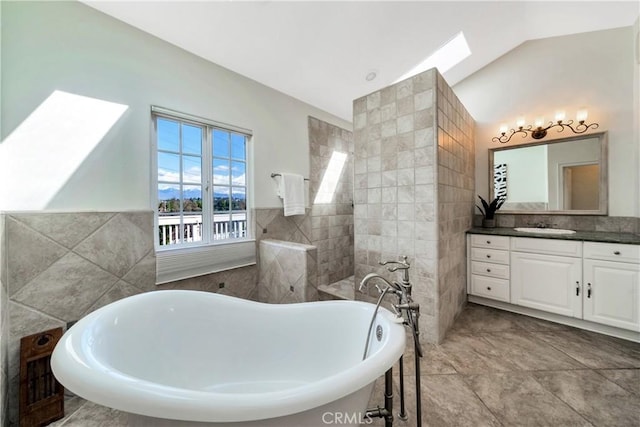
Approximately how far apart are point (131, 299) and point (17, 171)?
1104mm

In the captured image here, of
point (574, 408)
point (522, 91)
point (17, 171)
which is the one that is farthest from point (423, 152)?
point (17, 171)

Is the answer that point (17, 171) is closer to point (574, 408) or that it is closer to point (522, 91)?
point (574, 408)

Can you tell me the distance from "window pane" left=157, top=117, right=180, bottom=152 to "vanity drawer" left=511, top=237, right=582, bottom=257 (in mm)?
3503

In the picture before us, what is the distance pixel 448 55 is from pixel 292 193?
2566mm

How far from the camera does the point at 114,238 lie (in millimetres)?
1722

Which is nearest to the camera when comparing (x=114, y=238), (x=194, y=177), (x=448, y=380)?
(x=448, y=380)

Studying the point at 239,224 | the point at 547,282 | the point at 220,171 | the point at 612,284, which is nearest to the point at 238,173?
the point at 220,171

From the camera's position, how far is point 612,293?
1892mm

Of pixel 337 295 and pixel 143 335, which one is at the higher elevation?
pixel 143 335

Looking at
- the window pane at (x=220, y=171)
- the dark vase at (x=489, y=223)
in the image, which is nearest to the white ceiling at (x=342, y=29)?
the window pane at (x=220, y=171)

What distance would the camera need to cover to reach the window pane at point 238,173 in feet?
8.39

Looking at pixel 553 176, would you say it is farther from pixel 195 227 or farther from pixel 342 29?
pixel 195 227

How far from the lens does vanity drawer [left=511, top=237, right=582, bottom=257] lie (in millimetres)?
2039

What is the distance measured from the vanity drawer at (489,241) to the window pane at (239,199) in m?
2.66
